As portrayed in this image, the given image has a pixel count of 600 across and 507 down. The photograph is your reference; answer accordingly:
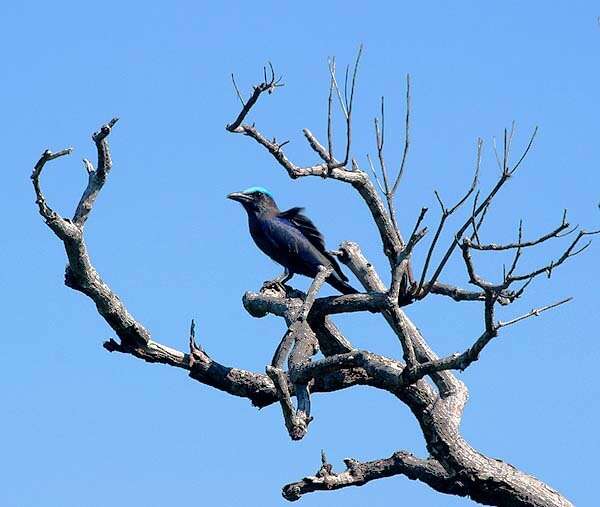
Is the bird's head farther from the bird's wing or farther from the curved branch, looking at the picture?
the curved branch

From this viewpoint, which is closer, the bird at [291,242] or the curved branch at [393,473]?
the curved branch at [393,473]

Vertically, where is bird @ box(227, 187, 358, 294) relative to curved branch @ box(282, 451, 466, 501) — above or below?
above

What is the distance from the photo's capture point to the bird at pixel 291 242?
9312 mm

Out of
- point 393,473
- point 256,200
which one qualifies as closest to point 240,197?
point 256,200

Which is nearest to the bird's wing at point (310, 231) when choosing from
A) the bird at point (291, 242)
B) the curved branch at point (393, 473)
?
the bird at point (291, 242)

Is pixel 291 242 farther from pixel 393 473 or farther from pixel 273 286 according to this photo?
pixel 393 473

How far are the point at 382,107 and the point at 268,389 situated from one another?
2.20 metres

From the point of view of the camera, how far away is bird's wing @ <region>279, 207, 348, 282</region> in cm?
941

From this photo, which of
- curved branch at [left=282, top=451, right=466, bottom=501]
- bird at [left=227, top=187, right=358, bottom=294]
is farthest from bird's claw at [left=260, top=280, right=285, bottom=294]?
curved branch at [left=282, top=451, right=466, bottom=501]

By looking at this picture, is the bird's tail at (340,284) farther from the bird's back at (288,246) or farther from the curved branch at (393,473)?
the curved branch at (393,473)

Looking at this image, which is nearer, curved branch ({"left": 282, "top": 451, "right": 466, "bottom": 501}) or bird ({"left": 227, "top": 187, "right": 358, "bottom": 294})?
curved branch ({"left": 282, "top": 451, "right": 466, "bottom": 501})

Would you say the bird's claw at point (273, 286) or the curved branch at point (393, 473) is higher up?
the bird's claw at point (273, 286)

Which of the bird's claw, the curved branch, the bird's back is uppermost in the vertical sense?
the bird's back

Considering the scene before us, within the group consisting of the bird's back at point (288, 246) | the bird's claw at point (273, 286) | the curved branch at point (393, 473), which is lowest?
the curved branch at point (393, 473)
